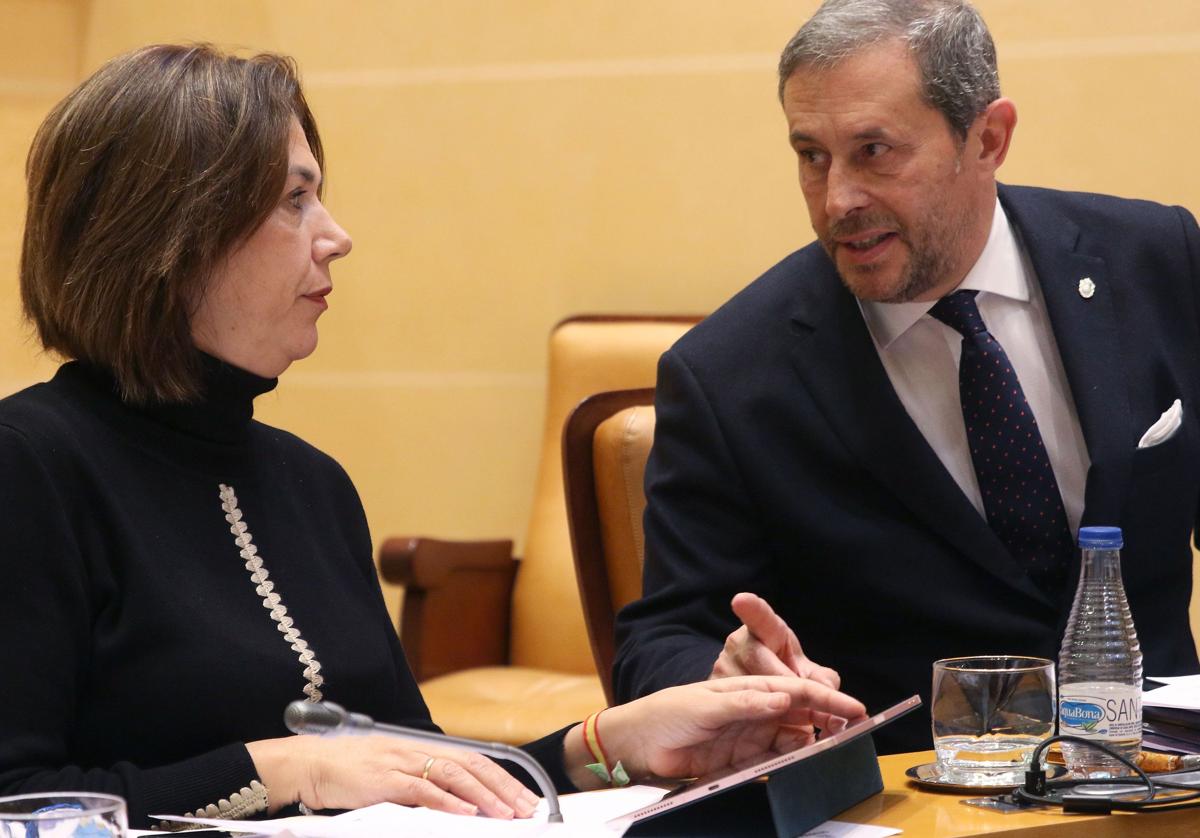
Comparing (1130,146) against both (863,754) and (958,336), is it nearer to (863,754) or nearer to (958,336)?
(958,336)

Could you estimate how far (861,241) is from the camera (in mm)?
2203

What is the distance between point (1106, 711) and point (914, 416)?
2.51ft

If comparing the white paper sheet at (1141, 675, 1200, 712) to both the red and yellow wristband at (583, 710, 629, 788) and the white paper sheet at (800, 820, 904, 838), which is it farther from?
the red and yellow wristband at (583, 710, 629, 788)

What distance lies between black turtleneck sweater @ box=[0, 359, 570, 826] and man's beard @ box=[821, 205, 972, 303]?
0.81 m

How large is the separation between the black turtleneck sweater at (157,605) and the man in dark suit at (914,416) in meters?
0.44

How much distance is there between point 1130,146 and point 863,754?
2.50 m

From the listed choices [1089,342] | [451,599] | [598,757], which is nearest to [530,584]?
[451,599]

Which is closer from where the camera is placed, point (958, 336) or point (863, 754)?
point (863, 754)

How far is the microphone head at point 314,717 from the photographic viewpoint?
112 cm

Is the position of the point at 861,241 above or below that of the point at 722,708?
above

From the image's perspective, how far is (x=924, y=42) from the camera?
7.12 feet

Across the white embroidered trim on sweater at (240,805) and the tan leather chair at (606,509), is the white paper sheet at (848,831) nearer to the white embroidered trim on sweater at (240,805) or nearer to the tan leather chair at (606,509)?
the white embroidered trim on sweater at (240,805)

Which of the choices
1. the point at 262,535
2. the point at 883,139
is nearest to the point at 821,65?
the point at 883,139

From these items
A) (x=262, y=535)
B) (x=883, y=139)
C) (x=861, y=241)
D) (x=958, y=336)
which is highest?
(x=883, y=139)
